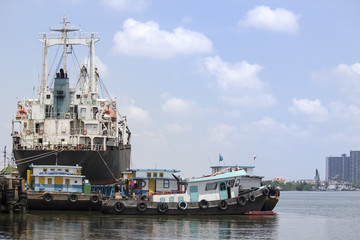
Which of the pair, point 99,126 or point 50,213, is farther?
point 99,126

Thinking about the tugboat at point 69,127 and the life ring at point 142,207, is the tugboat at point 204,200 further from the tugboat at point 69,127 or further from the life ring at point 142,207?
the tugboat at point 69,127

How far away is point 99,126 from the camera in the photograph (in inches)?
2657

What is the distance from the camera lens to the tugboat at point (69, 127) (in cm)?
6184

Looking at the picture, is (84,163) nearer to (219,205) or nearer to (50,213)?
(50,213)

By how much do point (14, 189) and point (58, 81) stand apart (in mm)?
23345

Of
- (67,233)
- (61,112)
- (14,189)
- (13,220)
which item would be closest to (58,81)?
(61,112)

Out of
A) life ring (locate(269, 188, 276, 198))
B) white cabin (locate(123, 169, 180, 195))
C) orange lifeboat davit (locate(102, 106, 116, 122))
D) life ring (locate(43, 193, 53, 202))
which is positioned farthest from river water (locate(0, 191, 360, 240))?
orange lifeboat davit (locate(102, 106, 116, 122))

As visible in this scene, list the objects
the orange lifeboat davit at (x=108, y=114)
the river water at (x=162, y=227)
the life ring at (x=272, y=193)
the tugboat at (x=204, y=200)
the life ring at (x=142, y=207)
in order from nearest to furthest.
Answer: the river water at (x=162, y=227) → the tugboat at (x=204, y=200) → the life ring at (x=142, y=207) → the life ring at (x=272, y=193) → the orange lifeboat davit at (x=108, y=114)

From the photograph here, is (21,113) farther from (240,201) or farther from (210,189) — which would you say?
(240,201)

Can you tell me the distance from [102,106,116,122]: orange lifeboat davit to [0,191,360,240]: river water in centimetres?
1989

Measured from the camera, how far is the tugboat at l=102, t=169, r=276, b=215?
48531 millimetres

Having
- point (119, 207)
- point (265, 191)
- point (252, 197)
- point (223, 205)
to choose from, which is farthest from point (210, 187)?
point (119, 207)

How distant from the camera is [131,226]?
137 ft

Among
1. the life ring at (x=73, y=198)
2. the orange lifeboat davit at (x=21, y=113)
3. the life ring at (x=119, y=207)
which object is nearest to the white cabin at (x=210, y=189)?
the life ring at (x=119, y=207)
